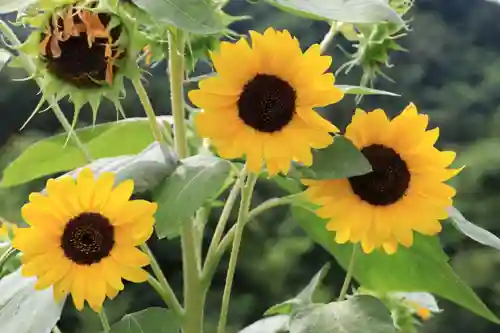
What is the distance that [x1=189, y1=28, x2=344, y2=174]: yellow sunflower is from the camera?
405mm

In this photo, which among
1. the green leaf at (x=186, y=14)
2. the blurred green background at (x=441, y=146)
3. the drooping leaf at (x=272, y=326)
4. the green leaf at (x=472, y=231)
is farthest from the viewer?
the blurred green background at (x=441, y=146)

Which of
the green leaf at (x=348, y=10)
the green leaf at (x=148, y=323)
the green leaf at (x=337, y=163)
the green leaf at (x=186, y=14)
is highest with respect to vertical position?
the green leaf at (x=348, y=10)

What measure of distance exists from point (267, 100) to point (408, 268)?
208 mm

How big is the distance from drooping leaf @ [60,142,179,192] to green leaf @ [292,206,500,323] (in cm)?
15

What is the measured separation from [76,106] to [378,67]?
22 cm

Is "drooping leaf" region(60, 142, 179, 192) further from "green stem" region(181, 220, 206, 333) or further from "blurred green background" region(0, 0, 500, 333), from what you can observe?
"blurred green background" region(0, 0, 500, 333)

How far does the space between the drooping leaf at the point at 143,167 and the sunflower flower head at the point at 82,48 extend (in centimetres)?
4

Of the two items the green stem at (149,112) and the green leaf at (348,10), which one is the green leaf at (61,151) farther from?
the green leaf at (348,10)

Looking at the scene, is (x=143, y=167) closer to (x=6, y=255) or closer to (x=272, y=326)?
(x=6, y=255)

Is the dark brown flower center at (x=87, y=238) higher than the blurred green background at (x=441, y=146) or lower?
higher

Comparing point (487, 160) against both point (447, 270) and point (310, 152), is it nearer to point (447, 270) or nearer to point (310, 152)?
point (447, 270)

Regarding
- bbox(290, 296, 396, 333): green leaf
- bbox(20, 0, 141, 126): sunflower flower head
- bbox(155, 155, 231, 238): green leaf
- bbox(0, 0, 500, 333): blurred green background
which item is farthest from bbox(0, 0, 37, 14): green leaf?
bbox(0, 0, 500, 333): blurred green background

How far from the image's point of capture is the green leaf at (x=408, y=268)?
529 millimetres

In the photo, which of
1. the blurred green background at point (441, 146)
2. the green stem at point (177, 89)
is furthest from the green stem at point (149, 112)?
the blurred green background at point (441, 146)
